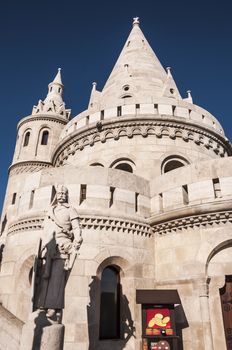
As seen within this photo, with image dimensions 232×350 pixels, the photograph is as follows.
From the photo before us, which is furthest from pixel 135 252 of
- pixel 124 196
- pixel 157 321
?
pixel 157 321

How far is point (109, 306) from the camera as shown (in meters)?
9.70

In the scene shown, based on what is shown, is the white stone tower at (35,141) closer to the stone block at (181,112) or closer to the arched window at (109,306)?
the stone block at (181,112)

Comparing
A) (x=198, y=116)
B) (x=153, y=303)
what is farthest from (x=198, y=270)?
(x=198, y=116)

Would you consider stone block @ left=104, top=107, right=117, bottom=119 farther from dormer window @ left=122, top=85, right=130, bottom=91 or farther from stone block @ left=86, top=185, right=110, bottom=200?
stone block @ left=86, top=185, right=110, bottom=200

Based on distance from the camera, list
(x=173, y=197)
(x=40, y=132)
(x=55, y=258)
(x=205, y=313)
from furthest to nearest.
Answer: (x=40, y=132), (x=173, y=197), (x=205, y=313), (x=55, y=258)

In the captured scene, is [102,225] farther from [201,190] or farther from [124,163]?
[124,163]

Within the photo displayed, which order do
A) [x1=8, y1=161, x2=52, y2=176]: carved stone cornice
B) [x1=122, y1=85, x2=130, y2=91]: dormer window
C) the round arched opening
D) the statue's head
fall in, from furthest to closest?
[x1=8, y1=161, x2=52, y2=176]: carved stone cornice < [x1=122, y1=85, x2=130, y2=91]: dormer window < the round arched opening < the statue's head

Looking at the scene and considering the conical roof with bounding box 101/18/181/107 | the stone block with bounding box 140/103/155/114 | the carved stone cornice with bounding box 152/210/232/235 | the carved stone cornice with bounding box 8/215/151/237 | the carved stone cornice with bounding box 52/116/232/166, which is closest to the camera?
the carved stone cornice with bounding box 152/210/232/235

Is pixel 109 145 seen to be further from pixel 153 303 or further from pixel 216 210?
pixel 153 303

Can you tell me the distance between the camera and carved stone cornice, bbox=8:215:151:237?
10.1 m

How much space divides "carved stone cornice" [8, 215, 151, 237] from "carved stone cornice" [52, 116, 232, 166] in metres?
5.64

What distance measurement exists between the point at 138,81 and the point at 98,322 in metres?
14.5

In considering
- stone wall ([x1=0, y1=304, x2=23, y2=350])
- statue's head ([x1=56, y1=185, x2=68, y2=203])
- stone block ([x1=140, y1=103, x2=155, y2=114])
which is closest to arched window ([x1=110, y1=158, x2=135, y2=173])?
stone block ([x1=140, y1=103, x2=155, y2=114])

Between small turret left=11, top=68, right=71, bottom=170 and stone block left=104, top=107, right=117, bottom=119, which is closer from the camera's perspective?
stone block left=104, top=107, right=117, bottom=119
